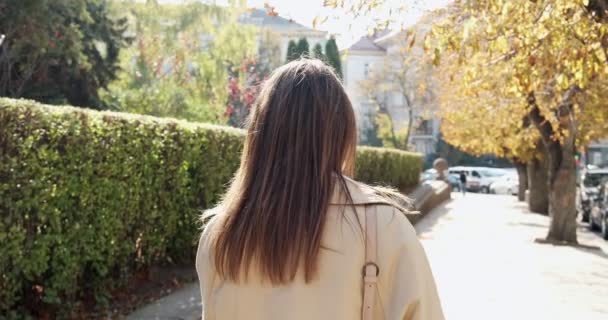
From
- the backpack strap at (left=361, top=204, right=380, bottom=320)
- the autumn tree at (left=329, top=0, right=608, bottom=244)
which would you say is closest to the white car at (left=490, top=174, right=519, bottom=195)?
the autumn tree at (left=329, top=0, right=608, bottom=244)

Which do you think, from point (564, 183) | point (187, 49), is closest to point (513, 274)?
point (564, 183)

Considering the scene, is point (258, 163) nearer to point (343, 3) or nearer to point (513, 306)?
point (343, 3)

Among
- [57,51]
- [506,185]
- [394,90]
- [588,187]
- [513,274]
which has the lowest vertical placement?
[506,185]

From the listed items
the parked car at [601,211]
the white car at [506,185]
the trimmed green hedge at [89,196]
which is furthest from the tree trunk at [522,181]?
the trimmed green hedge at [89,196]

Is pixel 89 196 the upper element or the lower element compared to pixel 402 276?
lower

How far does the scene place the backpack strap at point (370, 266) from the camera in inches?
80.3

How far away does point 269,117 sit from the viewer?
223 cm

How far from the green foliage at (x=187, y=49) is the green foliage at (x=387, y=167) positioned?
6.01 meters

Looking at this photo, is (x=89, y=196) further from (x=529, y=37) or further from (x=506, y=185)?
(x=506, y=185)

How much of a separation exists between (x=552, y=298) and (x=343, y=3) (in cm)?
483

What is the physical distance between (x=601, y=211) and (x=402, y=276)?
68.8ft

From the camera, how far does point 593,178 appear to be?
26438 millimetres

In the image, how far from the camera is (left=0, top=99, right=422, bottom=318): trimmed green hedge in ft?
19.6

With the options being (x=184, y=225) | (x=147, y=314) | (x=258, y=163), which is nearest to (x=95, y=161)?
(x=147, y=314)
